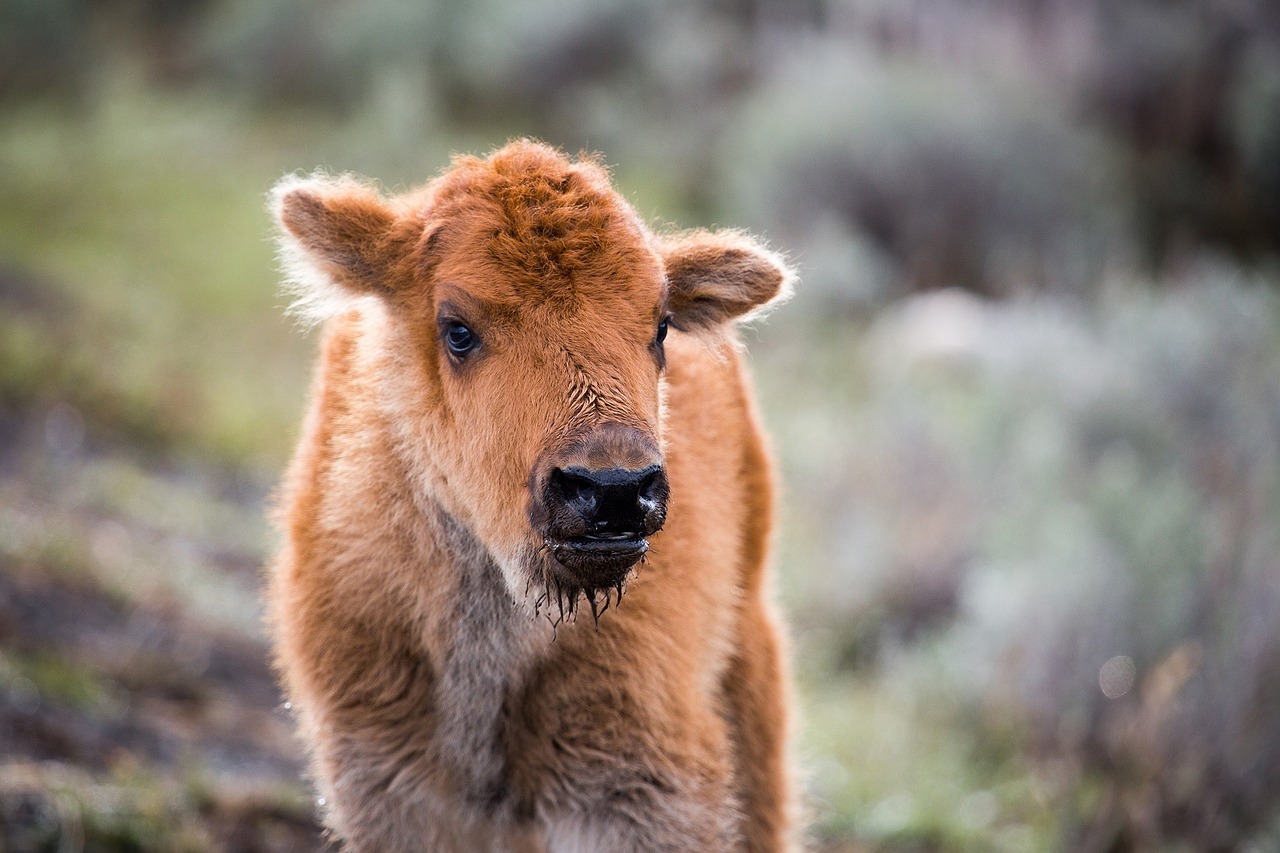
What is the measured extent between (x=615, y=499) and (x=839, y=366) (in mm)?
10774

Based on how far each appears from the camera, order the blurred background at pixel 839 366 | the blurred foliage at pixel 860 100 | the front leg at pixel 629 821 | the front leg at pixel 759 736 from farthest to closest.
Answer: the blurred foliage at pixel 860 100 < the blurred background at pixel 839 366 < the front leg at pixel 759 736 < the front leg at pixel 629 821

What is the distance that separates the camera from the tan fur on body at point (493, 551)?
132 inches

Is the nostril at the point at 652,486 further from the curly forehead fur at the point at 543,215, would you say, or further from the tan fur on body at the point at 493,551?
the curly forehead fur at the point at 543,215

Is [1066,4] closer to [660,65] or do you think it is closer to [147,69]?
[660,65]

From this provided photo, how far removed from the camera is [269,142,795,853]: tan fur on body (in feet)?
11.0

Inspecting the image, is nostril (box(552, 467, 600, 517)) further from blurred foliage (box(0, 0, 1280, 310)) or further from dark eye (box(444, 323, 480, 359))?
blurred foliage (box(0, 0, 1280, 310))

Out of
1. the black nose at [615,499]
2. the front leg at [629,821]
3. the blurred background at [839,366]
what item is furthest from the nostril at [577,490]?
the blurred background at [839,366]

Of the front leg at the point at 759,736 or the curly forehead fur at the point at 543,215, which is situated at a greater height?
the curly forehead fur at the point at 543,215

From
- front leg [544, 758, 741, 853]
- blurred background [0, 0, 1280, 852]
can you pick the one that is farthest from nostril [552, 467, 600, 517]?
blurred background [0, 0, 1280, 852]

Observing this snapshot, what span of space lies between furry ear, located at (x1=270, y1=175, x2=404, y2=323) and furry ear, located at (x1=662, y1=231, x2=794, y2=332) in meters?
0.94

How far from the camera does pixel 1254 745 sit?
6.09 meters

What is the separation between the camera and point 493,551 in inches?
134

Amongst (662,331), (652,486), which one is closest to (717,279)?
(662,331)

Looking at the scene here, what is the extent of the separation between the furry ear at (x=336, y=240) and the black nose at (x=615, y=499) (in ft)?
3.80
